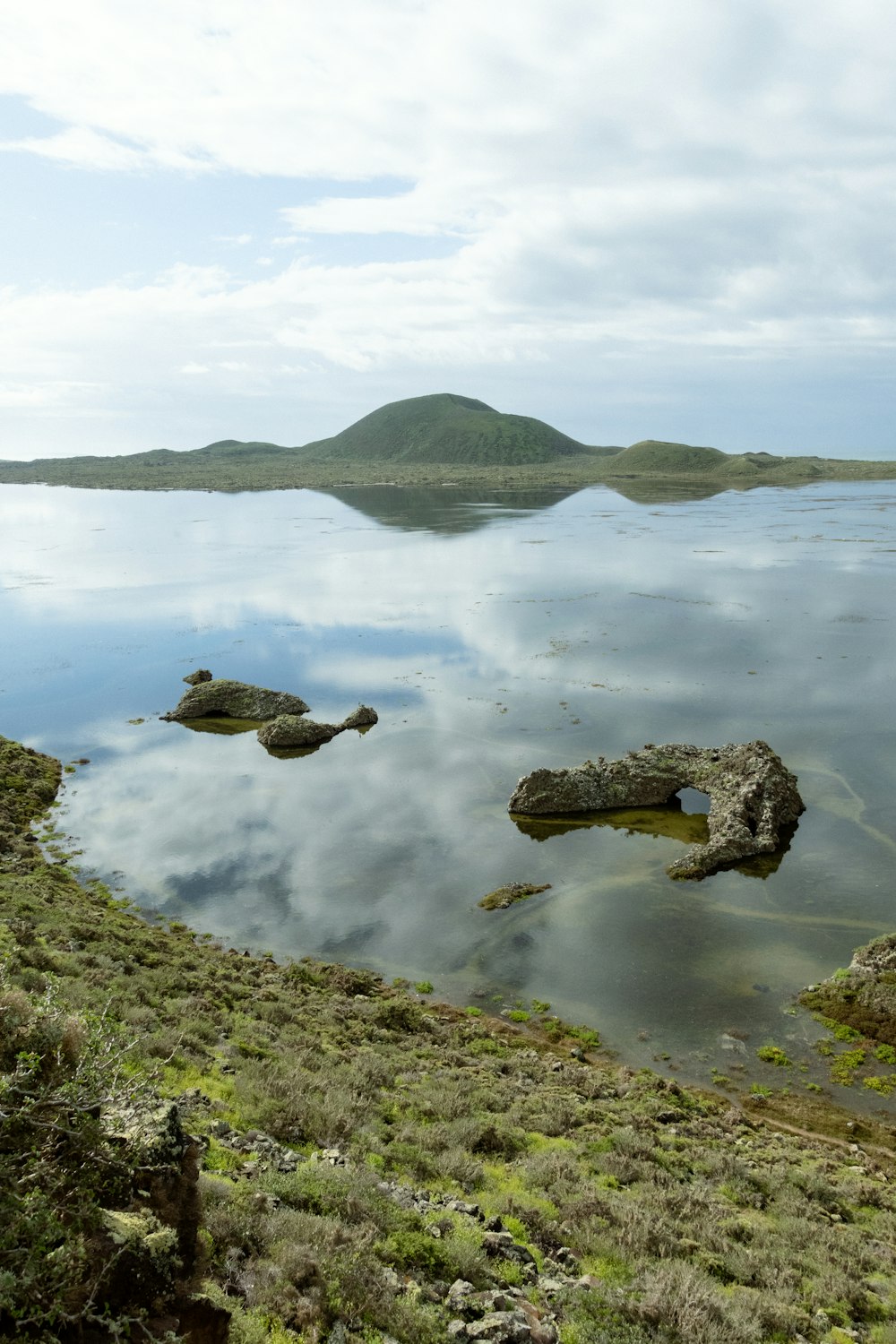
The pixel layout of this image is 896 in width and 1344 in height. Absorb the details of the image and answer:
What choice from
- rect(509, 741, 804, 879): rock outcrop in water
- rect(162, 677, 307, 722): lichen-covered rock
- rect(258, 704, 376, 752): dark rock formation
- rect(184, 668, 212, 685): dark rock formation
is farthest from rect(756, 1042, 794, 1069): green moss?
rect(184, 668, 212, 685): dark rock formation

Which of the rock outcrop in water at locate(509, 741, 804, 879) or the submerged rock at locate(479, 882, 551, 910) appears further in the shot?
the rock outcrop in water at locate(509, 741, 804, 879)

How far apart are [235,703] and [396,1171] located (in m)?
35.8

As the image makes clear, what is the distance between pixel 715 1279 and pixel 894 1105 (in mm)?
8889

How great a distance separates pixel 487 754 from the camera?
37562mm

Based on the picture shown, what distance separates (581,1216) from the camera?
464 inches

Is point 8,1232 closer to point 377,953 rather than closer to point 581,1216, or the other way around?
point 581,1216

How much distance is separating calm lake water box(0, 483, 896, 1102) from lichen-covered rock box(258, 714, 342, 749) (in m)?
0.97

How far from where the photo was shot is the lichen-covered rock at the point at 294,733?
134ft

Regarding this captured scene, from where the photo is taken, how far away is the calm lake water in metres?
22.9

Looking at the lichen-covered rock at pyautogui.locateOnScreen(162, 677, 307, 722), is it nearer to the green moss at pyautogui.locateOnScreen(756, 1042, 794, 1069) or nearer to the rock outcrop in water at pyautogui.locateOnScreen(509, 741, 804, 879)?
the rock outcrop in water at pyautogui.locateOnScreen(509, 741, 804, 879)

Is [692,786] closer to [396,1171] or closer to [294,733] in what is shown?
[294,733]

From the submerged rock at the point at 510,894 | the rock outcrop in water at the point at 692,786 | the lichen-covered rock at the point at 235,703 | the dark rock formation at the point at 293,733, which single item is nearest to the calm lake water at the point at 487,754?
the submerged rock at the point at 510,894

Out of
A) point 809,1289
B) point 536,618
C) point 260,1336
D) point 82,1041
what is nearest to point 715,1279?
point 809,1289

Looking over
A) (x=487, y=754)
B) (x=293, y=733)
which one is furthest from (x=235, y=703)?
(x=487, y=754)
